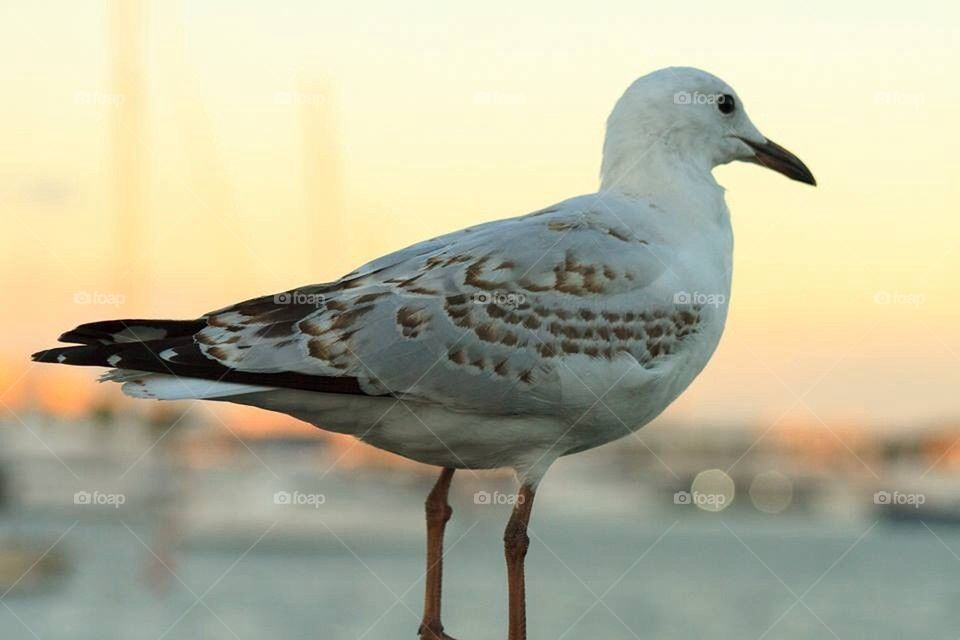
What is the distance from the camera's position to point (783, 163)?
30.5 ft

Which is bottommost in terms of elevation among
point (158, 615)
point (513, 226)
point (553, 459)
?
point (158, 615)

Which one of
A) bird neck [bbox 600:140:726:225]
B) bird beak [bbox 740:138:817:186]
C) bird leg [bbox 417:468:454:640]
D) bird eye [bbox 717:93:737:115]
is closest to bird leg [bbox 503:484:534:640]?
bird leg [bbox 417:468:454:640]

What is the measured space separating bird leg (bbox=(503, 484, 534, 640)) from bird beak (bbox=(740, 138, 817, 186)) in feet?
8.53

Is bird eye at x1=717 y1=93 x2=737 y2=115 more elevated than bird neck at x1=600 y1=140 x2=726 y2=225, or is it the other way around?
bird eye at x1=717 y1=93 x2=737 y2=115

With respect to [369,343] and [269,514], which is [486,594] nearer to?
[269,514]

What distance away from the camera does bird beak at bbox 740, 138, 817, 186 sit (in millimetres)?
9250

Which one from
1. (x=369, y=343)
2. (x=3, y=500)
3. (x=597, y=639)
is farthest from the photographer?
(x=3, y=500)

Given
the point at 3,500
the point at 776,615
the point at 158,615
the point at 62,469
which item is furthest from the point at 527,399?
the point at 3,500

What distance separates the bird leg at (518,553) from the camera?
809cm

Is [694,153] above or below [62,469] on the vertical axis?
above

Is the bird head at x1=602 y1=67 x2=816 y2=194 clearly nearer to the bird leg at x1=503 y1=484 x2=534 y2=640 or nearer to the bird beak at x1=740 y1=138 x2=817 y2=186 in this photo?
the bird beak at x1=740 y1=138 x2=817 y2=186

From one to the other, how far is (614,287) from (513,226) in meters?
0.62

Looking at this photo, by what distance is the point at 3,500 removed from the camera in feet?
194
